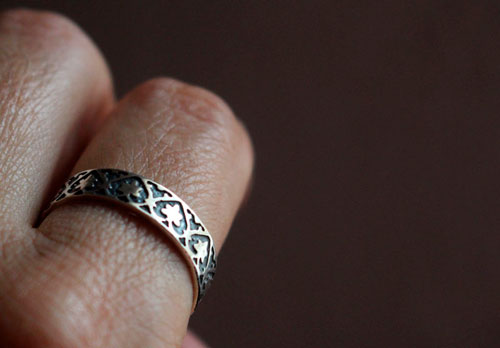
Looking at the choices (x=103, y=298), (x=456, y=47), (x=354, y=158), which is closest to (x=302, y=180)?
(x=354, y=158)

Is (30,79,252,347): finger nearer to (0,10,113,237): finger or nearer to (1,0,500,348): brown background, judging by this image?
(0,10,113,237): finger

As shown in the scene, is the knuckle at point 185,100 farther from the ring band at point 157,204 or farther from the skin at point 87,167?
the ring band at point 157,204

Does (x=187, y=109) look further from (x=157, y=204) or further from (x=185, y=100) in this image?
(x=157, y=204)

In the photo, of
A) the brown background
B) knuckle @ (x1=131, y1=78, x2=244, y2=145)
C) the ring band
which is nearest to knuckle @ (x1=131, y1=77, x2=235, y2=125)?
knuckle @ (x1=131, y1=78, x2=244, y2=145)

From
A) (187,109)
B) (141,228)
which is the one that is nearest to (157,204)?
(141,228)

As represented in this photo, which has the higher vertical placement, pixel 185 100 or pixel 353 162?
pixel 185 100

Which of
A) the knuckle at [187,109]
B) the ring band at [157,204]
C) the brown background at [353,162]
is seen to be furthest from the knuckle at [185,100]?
→ the brown background at [353,162]
